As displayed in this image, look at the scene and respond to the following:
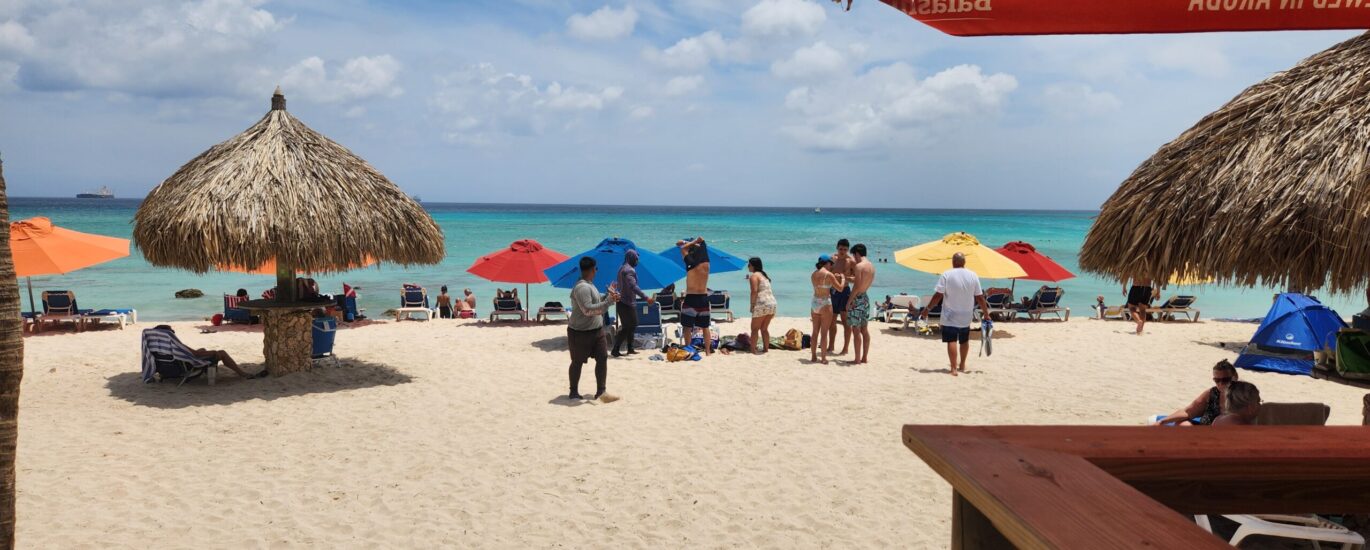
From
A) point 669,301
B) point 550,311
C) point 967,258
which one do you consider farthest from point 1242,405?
point 550,311

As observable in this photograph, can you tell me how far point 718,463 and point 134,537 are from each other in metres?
3.65

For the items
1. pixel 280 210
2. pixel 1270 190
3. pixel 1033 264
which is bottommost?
pixel 1033 264

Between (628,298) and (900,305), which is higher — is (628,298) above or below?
above

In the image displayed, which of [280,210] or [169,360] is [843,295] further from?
[169,360]

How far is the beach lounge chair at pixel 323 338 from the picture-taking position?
9.02 metres

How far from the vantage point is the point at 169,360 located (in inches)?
310

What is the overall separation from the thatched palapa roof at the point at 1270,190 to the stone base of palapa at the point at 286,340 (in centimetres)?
802

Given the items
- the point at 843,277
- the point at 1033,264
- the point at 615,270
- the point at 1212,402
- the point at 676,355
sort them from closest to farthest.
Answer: the point at 1212,402, the point at 843,277, the point at 676,355, the point at 615,270, the point at 1033,264

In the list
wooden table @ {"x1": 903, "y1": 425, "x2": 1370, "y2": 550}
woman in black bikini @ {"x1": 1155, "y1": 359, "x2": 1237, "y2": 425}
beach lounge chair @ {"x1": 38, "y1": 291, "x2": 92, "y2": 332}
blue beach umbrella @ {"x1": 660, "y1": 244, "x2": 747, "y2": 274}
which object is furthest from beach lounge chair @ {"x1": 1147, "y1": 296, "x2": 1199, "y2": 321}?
beach lounge chair @ {"x1": 38, "y1": 291, "x2": 92, "y2": 332}

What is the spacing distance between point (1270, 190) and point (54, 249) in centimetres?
1427

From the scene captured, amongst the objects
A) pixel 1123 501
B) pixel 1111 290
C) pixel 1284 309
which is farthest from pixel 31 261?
pixel 1111 290

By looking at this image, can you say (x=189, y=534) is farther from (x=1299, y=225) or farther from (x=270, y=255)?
(x=1299, y=225)

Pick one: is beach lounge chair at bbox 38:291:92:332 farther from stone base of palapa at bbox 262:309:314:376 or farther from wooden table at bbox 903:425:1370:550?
wooden table at bbox 903:425:1370:550

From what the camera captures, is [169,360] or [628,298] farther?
[628,298]
